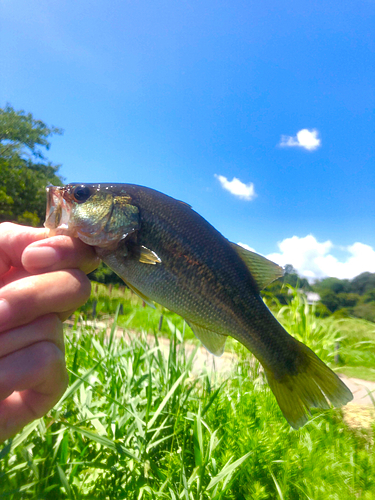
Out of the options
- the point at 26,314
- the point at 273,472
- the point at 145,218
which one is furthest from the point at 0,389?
the point at 273,472

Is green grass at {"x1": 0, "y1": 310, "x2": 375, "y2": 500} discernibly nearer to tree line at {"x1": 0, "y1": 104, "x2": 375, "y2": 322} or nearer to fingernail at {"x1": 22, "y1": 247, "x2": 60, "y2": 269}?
fingernail at {"x1": 22, "y1": 247, "x2": 60, "y2": 269}

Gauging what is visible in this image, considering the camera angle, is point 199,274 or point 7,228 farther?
point 7,228

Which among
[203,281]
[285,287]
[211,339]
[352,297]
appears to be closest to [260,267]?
[203,281]

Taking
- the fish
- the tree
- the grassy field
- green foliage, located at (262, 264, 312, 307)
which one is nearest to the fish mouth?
the fish

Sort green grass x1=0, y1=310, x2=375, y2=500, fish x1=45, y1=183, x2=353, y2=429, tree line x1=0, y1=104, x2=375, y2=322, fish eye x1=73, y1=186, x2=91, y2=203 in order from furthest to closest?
1. tree line x1=0, y1=104, x2=375, y2=322
2. green grass x1=0, y1=310, x2=375, y2=500
3. fish eye x1=73, y1=186, x2=91, y2=203
4. fish x1=45, y1=183, x2=353, y2=429

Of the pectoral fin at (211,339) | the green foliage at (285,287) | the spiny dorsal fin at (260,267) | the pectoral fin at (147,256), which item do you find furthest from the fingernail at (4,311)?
the green foliage at (285,287)

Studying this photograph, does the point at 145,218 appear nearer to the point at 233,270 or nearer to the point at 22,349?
the point at 233,270

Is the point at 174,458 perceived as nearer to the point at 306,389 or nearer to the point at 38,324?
the point at 306,389
